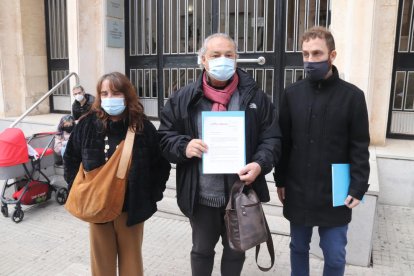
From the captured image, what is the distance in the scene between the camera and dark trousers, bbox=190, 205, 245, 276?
7.94 feet

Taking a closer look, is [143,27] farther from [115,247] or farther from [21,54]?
[115,247]

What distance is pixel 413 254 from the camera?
3.66m

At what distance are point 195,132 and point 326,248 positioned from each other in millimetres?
1138

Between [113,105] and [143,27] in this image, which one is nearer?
[113,105]

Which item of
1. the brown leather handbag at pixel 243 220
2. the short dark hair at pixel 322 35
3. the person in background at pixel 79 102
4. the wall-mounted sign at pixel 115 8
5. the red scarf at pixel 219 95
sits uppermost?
the wall-mounted sign at pixel 115 8

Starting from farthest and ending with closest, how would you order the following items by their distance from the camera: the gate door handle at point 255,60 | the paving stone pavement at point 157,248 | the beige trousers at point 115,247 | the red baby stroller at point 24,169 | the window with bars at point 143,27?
the window with bars at point 143,27 < the gate door handle at point 255,60 < the red baby stroller at point 24,169 < the paving stone pavement at point 157,248 < the beige trousers at point 115,247

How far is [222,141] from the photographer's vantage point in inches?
87.0

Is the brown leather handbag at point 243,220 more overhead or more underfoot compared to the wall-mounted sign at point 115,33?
more underfoot

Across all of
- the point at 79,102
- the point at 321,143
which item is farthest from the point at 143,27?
the point at 321,143

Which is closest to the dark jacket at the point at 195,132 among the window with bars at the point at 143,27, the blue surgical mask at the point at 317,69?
the blue surgical mask at the point at 317,69

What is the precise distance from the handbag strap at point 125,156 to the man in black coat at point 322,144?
1.00 meters

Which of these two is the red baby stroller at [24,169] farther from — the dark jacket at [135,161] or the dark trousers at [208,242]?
the dark trousers at [208,242]

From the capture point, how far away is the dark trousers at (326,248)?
2410 mm

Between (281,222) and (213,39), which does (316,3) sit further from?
(213,39)
